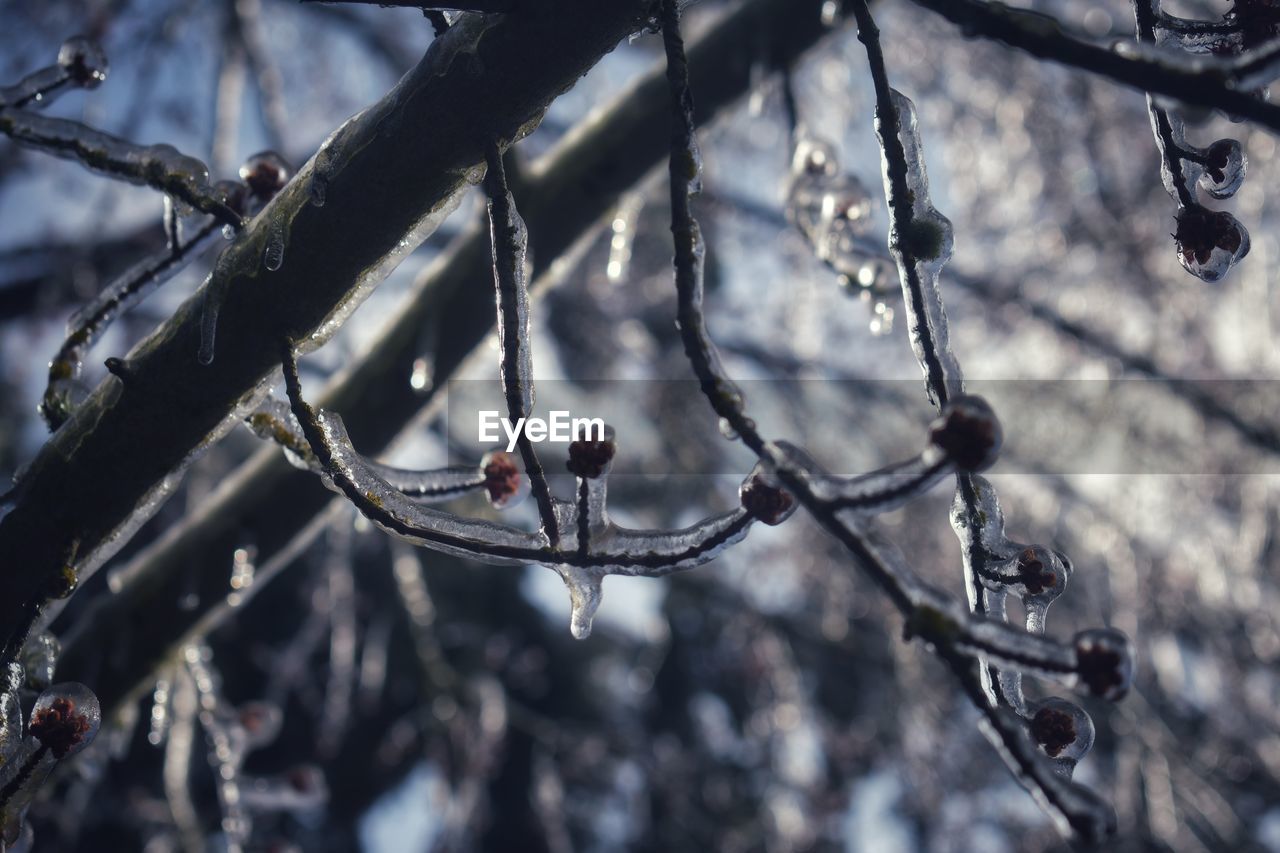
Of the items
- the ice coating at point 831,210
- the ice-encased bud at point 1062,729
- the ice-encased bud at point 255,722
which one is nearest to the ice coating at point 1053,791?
the ice-encased bud at point 1062,729

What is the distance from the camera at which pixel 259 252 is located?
1.26m

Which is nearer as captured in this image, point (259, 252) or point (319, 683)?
point (259, 252)

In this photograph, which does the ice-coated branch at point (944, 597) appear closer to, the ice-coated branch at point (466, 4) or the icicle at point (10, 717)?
the ice-coated branch at point (466, 4)

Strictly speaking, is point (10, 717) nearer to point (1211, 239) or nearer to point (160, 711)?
point (160, 711)

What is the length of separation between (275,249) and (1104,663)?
1.15 metres

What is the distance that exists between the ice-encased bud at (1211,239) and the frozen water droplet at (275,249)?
4.05 feet

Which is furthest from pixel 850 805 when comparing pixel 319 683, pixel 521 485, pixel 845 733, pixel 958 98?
pixel 521 485

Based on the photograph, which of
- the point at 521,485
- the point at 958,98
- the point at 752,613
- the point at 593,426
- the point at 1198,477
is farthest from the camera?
the point at 1198,477

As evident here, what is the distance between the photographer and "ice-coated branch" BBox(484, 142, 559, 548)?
1043mm

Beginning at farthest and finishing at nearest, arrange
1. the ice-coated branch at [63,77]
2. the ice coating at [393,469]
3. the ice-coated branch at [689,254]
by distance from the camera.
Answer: the ice-coated branch at [63,77] < the ice coating at [393,469] < the ice-coated branch at [689,254]

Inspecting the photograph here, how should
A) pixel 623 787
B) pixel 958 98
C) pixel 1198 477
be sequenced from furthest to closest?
pixel 623 787
pixel 1198 477
pixel 958 98

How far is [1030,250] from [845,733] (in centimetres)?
386

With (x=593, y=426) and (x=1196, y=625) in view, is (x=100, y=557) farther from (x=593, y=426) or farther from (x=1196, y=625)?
(x=1196, y=625)

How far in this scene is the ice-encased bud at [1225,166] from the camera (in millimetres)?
1135
